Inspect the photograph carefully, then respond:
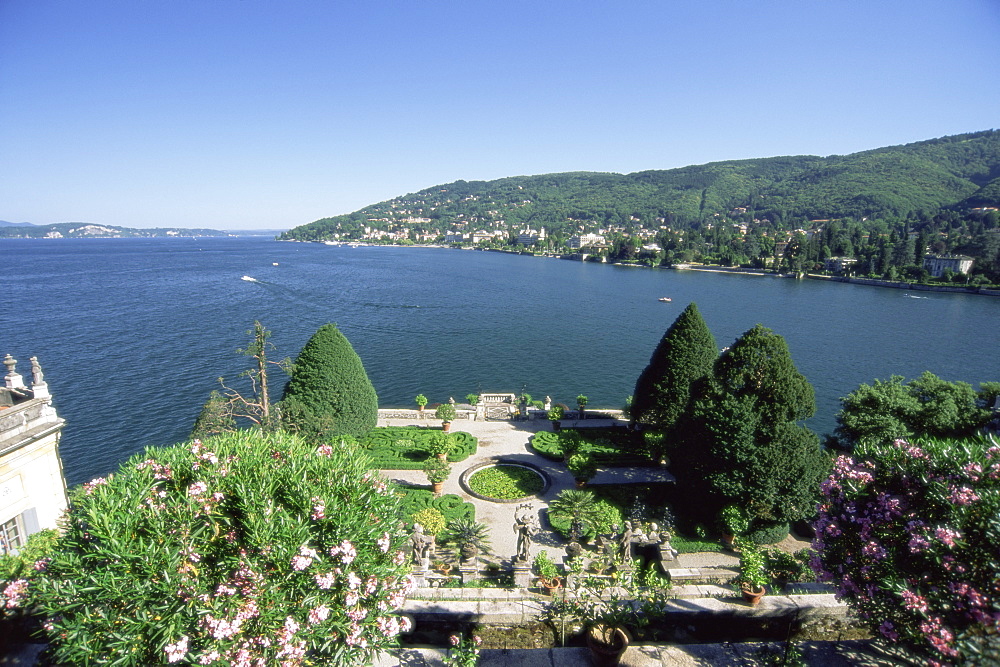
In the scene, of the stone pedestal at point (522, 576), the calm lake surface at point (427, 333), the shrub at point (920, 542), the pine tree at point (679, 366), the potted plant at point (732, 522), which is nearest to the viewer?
the shrub at point (920, 542)

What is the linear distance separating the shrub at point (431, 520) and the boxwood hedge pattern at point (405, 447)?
3.64m

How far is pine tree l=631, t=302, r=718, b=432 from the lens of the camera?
64.7 ft

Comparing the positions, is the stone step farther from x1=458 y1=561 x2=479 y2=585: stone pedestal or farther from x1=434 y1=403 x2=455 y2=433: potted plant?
x1=434 y1=403 x2=455 y2=433: potted plant

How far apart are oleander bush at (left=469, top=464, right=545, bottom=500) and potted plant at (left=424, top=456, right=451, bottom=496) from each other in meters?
1.24

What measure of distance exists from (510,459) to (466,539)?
7.00 meters

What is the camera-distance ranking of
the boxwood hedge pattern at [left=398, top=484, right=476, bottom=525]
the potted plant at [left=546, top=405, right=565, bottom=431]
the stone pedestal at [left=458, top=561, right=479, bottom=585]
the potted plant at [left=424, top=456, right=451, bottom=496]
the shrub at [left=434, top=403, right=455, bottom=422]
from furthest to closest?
the potted plant at [left=546, top=405, right=565, bottom=431] < the shrub at [left=434, top=403, right=455, bottom=422] < the potted plant at [left=424, top=456, right=451, bottom=496] < the boxwood hedge pattern at [left=398, top=484, right=476, bottom=525] < the stone pedestal at [left=458, top=561, right=479, bottom=585]

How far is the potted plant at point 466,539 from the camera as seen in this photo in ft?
40.4

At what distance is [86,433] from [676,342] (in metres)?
32.1

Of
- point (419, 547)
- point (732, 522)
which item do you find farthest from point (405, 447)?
point (732, 522)

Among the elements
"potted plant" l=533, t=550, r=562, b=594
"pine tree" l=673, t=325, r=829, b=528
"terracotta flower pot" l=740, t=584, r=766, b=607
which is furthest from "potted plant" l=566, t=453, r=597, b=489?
"terracotta flower pot" l=740, t=584, r=766, b=607

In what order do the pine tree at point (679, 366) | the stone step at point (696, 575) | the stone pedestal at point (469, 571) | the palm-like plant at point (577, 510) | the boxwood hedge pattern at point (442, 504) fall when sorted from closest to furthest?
the stone pedestal at point (469, 571) → the stone step at point (696, 575) → the palm-like plant at point (577, 510) → the boxwood hedge pattern at point (442, 504) → the pine tree at point (679, 366)

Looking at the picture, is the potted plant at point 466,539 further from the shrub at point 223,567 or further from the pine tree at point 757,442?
the shrub at point 223,567

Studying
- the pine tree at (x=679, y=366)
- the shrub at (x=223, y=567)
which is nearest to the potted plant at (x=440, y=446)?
the pine tree at (x=679, y=366)

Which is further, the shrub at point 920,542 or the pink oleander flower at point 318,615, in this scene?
the pink oleander flower at point 318,615
